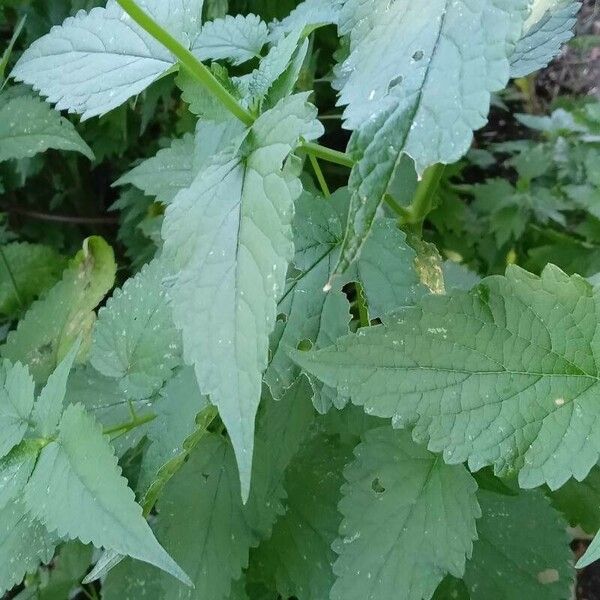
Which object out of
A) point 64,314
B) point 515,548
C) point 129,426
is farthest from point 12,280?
point 515,548

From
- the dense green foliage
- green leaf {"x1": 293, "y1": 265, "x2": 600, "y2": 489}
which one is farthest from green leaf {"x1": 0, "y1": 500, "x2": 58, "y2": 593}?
green leaf {"x1": 293, "y1": 265, "x2": 600, "y2": 489}

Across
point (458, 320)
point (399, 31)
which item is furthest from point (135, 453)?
point (399, 31)

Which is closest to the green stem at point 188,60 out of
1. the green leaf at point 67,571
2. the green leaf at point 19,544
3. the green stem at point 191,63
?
the green stem at point 191,63

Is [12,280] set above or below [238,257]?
below

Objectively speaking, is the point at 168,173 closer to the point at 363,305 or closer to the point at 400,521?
the point at 363,305

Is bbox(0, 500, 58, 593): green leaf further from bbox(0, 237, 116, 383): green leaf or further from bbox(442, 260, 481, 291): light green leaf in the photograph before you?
bbox(442, 260, 481, 291): light green leaf

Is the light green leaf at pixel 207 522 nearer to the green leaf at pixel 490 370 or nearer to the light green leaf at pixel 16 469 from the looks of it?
the light green leaf at pixel 16 469

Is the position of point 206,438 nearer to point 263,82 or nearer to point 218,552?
point 218,552
